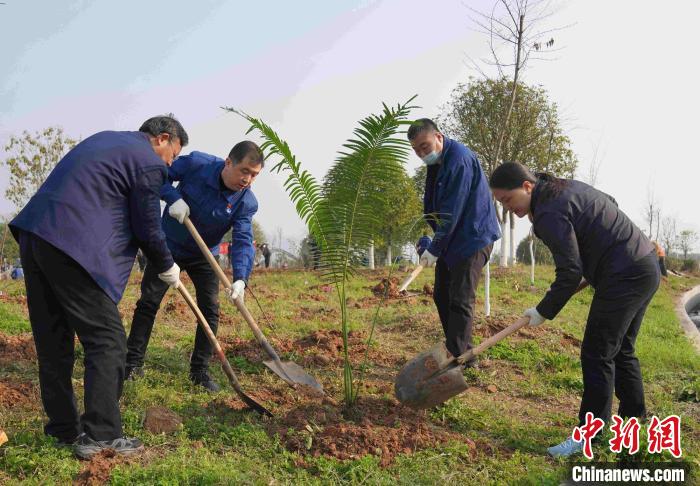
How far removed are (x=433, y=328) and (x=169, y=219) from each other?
370cm

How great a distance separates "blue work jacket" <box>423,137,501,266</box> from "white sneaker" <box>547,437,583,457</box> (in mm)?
1653

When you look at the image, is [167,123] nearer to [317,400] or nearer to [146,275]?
[146,275]

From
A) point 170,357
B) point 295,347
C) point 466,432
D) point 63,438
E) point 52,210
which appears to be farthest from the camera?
point 295,347

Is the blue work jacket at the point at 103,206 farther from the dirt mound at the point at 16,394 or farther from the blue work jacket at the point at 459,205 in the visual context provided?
the blue work jacket at the point at 459,205

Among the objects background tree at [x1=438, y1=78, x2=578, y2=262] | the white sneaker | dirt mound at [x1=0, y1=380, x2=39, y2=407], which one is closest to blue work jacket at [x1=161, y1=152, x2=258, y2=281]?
dirt mound at [x1=0, y1=380, x2=39, y2=407]

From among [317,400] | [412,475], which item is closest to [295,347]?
[317,400]

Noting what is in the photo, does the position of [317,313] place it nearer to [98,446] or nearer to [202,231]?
[202,231]

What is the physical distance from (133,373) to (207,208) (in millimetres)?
1448

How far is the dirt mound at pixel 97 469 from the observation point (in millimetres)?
2828

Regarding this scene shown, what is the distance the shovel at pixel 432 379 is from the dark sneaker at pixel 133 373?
2044mm

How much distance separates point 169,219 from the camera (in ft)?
14.5

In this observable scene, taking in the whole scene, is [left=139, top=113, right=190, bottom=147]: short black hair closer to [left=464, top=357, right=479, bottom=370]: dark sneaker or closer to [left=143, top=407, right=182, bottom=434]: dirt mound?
[left=143, top=407, right=182, bottom=434]: dirt mound

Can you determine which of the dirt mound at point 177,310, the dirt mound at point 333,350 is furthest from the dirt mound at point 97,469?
the dirt mound at point 177,310

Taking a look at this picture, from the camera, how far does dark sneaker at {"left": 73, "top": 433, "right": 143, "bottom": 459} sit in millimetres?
3055
